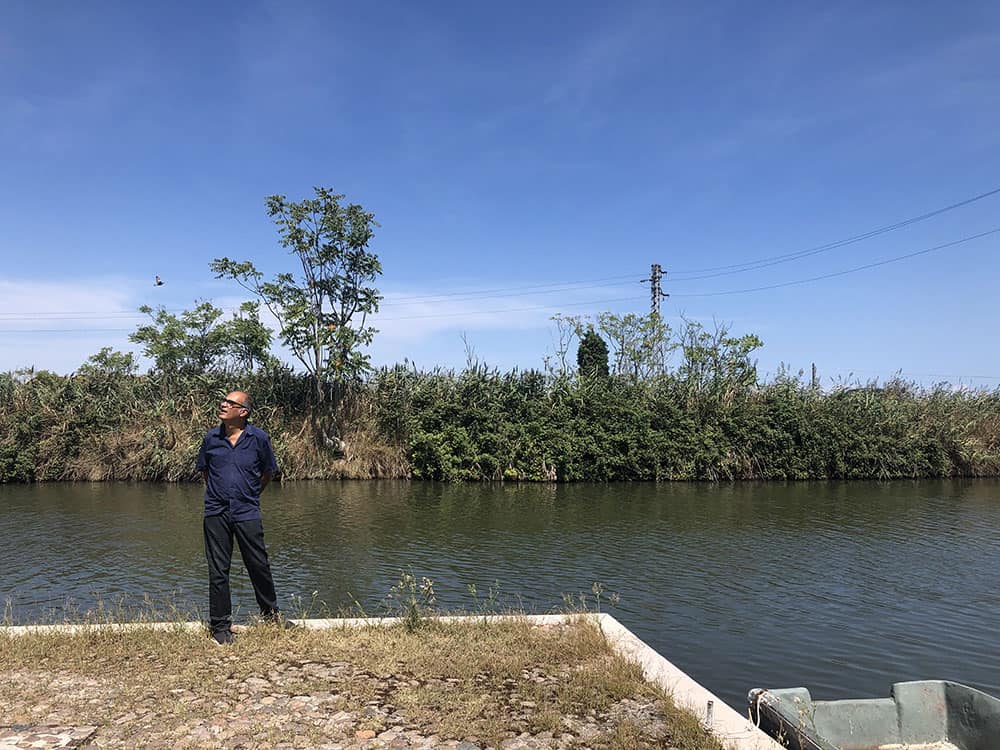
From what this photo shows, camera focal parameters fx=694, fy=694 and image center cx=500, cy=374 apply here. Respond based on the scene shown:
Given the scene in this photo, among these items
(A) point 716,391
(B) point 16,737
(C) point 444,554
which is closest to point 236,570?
(C) point 444,554

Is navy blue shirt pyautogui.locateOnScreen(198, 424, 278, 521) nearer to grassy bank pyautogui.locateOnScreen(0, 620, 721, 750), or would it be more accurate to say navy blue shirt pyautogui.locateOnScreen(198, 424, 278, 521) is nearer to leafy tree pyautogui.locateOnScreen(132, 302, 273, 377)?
grassy bank pyautogui.locateOnScreen(0, 620, 721, 750)

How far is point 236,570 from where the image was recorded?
32.6 feet

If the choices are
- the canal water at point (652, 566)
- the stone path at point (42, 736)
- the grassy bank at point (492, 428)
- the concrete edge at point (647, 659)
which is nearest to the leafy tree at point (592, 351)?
the grassy bank at point (492, 428)

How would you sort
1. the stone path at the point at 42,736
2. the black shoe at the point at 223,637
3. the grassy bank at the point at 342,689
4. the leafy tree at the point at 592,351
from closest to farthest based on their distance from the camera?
1. the stone path at the point at 42,736
2. the grassy bank at the point at 342,689
3. the black shoe at the point at 223,637
4. the leafy tree at the point at 592,351

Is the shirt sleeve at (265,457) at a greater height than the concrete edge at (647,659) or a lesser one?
greater

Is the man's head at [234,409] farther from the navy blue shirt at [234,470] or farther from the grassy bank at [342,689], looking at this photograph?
the grassy bank at [342,689]

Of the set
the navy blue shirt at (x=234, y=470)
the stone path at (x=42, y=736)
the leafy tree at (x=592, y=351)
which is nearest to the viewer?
the stone path at (x=42, y=736)

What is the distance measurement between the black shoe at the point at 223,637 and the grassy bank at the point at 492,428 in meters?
17.3

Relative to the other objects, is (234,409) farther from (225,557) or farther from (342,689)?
(342,689)

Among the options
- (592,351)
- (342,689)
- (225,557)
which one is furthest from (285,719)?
(592,351)

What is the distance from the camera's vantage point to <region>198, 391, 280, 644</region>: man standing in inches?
222

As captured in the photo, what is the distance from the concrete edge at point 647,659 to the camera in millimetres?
4113

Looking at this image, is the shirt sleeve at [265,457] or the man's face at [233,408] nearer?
the man's face at [233,408]

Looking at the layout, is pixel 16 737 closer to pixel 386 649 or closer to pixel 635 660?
pixel 386 649
